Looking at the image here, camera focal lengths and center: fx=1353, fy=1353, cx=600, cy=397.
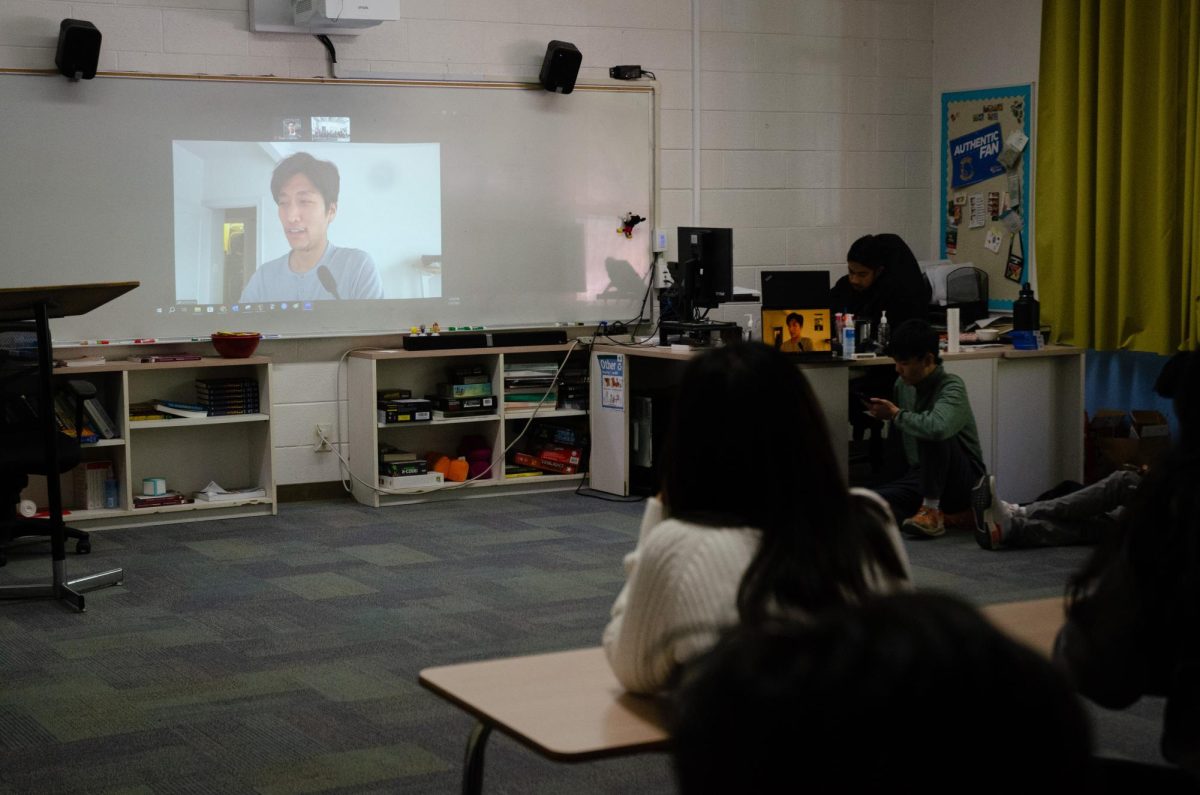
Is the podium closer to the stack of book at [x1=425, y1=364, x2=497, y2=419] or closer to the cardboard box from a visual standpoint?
the stack of book at [x1=425, y1=364, x2=497, y2=419]

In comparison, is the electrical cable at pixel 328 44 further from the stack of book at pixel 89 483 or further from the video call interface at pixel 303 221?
the stack of book at pixel 89 483

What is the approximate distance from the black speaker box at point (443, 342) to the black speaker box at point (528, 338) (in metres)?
0.10

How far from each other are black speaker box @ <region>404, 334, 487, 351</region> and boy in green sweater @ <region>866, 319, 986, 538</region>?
2010mm

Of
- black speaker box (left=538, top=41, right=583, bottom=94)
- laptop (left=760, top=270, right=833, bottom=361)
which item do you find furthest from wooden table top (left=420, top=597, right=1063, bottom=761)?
black speaker box (left=538, top=41, right=583, bottom=94)

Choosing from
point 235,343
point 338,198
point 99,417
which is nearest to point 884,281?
point 338,198

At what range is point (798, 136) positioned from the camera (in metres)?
7.46

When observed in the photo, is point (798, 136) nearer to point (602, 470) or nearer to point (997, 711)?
point (602, 470)

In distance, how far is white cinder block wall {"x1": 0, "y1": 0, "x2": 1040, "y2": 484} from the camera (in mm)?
6195

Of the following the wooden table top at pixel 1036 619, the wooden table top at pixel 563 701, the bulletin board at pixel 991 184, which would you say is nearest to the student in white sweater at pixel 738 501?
the wooden table top at pixel 563 701

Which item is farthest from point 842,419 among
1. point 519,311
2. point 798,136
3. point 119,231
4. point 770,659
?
point 770,659

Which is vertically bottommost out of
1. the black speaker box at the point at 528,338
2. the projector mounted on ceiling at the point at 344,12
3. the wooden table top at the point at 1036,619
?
the wooden table top at the point at 1036,619

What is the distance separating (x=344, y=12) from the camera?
5.94 meters

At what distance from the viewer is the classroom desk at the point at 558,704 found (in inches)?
67.4

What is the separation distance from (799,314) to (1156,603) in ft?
13.7
